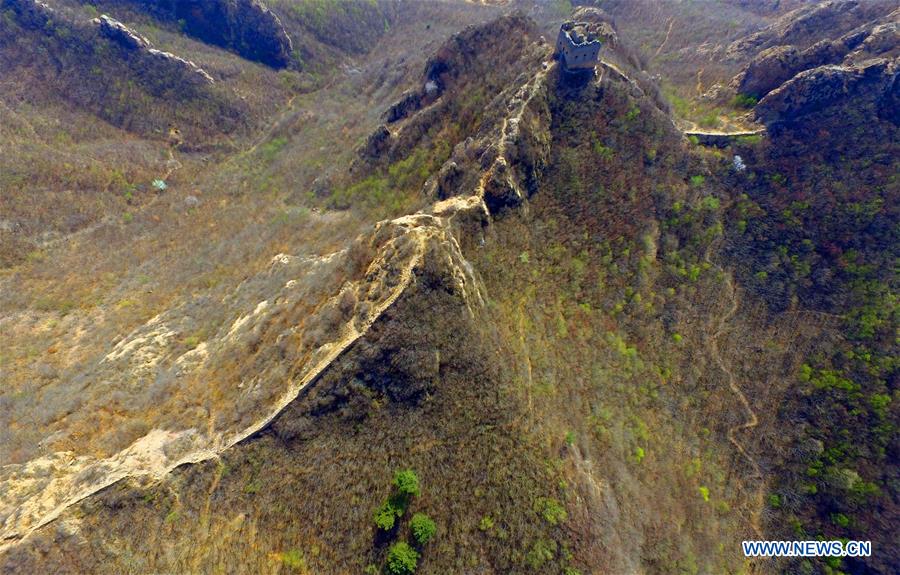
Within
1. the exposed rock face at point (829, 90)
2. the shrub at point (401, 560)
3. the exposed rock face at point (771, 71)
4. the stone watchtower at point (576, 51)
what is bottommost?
the shrub at point (401, 560)

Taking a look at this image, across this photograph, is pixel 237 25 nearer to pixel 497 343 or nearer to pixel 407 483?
pixel 497 343

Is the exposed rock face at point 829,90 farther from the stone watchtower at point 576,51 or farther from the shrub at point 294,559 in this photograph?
the shrub at point 294,559

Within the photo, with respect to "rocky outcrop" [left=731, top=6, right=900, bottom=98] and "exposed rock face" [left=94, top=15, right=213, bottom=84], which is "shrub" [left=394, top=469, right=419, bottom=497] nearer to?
"rocky outcrop" [left=731, top=6, right=900, bottom=98]

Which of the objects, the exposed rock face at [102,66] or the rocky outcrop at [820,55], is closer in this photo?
the rocky outcrop at [820,55]

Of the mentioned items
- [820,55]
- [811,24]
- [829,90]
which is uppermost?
[811,24]

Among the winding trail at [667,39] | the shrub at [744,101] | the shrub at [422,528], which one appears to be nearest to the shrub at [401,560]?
the shrub at [422,528]

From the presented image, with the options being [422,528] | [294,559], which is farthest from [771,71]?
[294,559]
